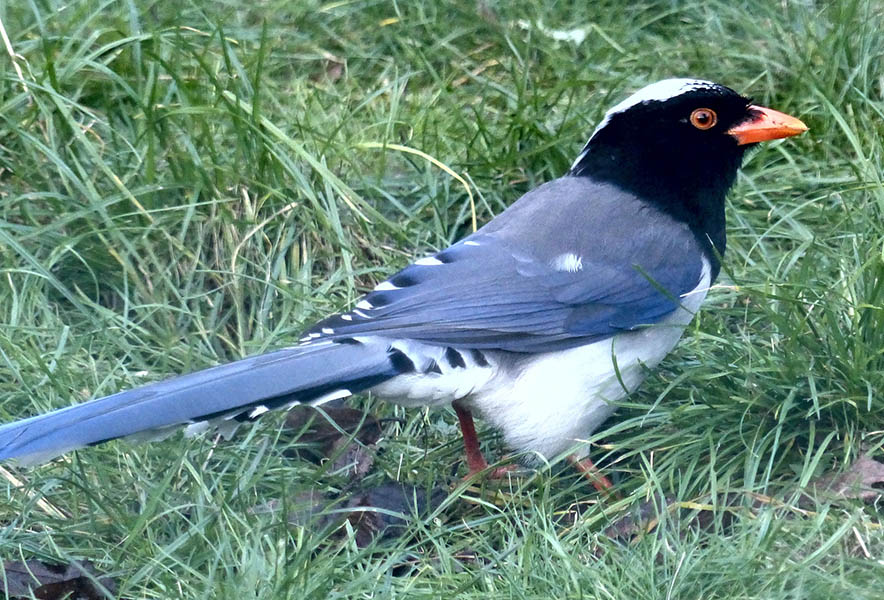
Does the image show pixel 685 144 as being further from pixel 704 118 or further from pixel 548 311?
pixel 548 311

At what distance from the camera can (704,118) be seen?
15.4 ft

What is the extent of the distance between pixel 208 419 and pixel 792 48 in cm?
311

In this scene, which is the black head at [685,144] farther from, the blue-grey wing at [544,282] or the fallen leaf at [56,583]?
the fallen leaf at [56,583]

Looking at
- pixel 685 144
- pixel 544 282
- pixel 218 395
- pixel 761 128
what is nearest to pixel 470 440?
pixel 544 282

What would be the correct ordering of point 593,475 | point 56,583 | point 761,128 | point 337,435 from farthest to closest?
1. point 761,128
2. point 337,435
3. point 593,475
4. point 56,583

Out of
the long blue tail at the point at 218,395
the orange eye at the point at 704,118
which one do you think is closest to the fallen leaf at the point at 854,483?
the long blue tail at the point at 218,395

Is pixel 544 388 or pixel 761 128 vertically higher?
pixel 761 128

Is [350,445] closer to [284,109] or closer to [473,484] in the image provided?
[473,484]

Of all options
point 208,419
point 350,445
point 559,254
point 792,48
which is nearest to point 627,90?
point 792,48

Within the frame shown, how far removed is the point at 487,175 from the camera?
5.45 metres

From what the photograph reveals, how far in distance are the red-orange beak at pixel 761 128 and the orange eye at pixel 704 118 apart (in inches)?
2.6

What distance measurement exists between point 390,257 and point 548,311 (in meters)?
1.12

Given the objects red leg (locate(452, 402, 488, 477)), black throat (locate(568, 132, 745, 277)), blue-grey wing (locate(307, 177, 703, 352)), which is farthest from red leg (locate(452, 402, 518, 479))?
black throat (locate(568, 132, 745, 277))

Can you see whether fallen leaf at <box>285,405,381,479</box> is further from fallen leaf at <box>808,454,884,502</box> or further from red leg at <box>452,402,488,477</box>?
fallen leaf at <box>808,454,884,502</box>
